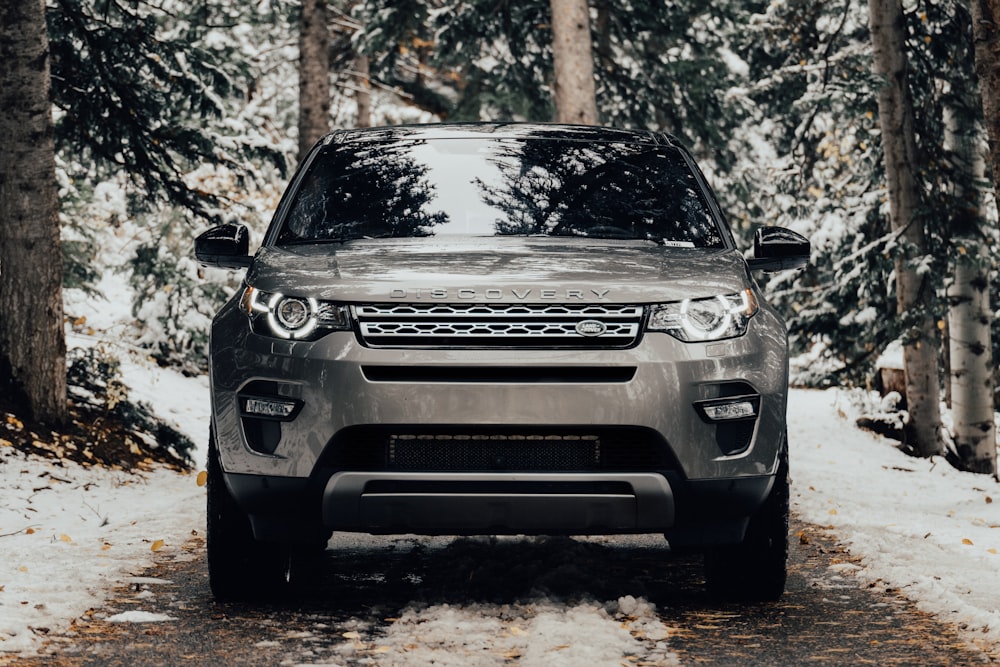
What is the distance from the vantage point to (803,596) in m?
5.99

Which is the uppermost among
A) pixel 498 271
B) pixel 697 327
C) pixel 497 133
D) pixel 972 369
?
pixel 497 133

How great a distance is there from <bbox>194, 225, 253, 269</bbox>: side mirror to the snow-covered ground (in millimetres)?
1561

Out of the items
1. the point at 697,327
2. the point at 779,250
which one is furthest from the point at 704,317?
the point at 779,250

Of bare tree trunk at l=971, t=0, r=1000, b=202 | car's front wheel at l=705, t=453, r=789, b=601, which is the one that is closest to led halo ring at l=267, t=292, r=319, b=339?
car's front wheel at l=705, t=453, r=789, b=601

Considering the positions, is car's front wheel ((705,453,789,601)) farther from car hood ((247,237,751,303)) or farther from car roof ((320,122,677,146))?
car roof ((320,122,677,146))

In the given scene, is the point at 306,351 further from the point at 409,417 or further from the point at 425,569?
the point at 425,569

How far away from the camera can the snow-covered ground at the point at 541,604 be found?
515cm

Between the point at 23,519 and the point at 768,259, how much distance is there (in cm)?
486

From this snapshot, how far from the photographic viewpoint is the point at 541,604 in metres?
5.50

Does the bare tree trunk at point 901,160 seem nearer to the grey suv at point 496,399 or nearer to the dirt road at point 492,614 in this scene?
the dirt road at point 492,614

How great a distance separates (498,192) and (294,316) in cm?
142

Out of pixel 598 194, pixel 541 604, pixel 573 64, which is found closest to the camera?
pixel 541 604

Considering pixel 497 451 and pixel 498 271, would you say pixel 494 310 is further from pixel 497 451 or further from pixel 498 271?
pixel 497 451

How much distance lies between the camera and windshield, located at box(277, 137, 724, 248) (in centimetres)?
596
